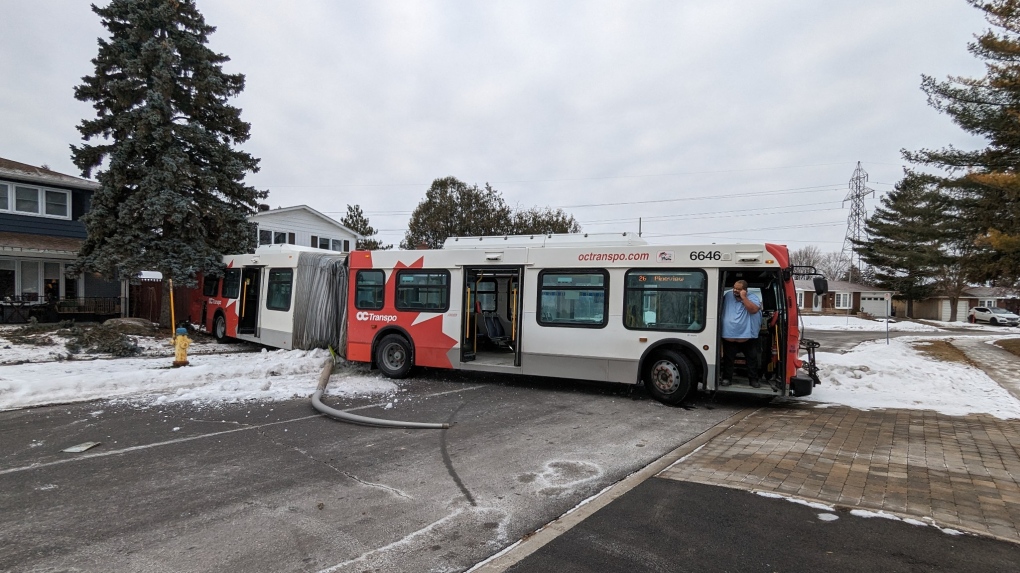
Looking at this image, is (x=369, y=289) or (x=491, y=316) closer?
(x=369, y=289)

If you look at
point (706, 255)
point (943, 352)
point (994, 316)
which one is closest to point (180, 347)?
point (706, 255)

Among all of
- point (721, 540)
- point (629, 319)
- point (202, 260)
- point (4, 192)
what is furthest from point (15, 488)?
point (4, 192)

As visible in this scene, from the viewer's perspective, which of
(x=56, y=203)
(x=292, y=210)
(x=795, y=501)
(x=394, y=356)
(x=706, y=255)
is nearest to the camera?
(x=795, y=501)

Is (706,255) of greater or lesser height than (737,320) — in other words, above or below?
above

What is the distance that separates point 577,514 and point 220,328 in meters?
16.0

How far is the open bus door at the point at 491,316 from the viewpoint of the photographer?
10594 millimetres

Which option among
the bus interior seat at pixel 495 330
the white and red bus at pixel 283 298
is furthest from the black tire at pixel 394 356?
the bus interior seat at pixel 495 330

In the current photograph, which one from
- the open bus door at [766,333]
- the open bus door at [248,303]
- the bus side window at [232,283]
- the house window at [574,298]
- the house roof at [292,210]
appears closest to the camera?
the open bus door at [766,333]

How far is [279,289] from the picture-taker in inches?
563

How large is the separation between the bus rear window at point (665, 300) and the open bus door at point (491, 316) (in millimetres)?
2125

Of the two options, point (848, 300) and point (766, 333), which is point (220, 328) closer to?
point (766, 333)

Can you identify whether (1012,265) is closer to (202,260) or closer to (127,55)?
(202,260)

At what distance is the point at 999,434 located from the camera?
6.77 metres

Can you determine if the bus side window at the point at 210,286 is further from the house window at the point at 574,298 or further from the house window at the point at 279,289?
the house window at the point at 574,298
